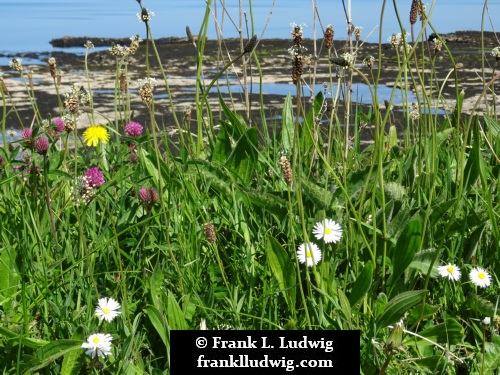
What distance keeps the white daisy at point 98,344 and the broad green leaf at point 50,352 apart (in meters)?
0.02

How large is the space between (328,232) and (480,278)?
38 centimetres

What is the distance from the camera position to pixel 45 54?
49.4 ft

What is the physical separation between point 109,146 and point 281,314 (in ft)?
3.75

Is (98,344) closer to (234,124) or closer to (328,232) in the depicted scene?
(328,232)

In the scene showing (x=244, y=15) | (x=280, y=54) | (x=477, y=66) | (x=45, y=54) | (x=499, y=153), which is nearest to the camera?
(x=499, y=153)

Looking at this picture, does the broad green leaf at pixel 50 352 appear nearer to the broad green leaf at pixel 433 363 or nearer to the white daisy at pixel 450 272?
the broad green leaf at pixel 433 363

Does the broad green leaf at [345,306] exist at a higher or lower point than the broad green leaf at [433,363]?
higher

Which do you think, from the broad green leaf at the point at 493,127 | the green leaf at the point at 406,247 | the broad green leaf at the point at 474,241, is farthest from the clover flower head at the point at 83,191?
the broad green leaf at the point at 493,127

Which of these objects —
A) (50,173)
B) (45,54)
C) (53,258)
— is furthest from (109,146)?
(45,54)

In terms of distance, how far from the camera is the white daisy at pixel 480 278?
1.62m

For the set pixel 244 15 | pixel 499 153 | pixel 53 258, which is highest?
pixel 244 15

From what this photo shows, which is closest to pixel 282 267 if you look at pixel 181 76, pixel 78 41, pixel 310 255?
pixel 310 255

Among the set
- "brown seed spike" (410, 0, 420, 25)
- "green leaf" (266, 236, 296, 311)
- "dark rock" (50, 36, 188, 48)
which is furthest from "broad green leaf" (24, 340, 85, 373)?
"dark rock" (50, 36, 188, 48)

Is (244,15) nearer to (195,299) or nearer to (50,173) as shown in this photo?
(50,173)
